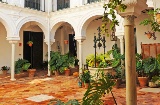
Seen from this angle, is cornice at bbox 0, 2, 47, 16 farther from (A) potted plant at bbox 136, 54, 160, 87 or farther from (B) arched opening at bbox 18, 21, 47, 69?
(A) potted plant at bbox 136, 54, 160, 87

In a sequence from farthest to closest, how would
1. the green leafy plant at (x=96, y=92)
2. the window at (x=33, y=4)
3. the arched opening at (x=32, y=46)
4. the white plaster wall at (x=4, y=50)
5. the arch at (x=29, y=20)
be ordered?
the arched opening at (x=32, y=46) → the white plaster wall at (x=4, y=50) → the window at (x=33, y=4) → the arch at (x=29, y=20) → the green leafy plant at (x=96, y=92)

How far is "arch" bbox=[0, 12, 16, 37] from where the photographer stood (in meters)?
10.1

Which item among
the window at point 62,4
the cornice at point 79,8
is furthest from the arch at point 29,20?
the window at point 62,4

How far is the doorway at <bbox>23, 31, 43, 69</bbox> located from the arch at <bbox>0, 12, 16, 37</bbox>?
334 cm

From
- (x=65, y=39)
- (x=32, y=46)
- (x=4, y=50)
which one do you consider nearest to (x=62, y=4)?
(x=65, y=39)

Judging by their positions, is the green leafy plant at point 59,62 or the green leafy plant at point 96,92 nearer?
the green leafy plant at point 96,92

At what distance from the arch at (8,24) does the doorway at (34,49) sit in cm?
334

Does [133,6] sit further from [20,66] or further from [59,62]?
[20,66]

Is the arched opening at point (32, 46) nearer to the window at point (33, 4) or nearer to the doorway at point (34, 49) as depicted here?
the doorway at point (34, 49)

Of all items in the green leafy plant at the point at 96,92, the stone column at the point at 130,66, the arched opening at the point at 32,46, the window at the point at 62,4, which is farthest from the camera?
the arched opening at the point at 32,46

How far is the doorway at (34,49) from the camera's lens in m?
14.1

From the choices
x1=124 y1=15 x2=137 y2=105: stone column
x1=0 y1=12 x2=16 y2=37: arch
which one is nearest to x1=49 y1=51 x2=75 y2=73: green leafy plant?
x1=0 y1=12 x2=16 y2=37: arch

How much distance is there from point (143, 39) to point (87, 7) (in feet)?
13.7

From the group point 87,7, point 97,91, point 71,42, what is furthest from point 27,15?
point 97,91
